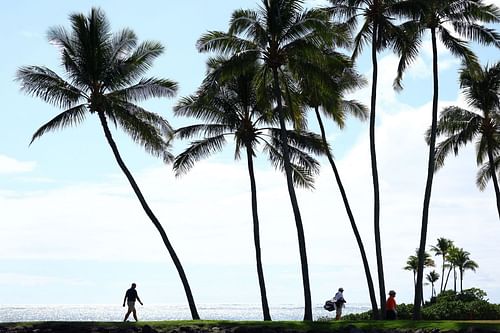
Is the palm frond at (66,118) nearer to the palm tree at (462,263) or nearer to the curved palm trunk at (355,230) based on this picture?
the curved palm trunk at (355,230)

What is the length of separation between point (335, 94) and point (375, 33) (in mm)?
3331

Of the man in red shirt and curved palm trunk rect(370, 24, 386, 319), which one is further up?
curved palm trunk rect(370, 24, 386, 319)

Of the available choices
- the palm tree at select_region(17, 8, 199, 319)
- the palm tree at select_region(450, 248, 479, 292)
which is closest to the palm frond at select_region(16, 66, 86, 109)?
Answer: the palm tree at select_region(17, 8, 199, 319)

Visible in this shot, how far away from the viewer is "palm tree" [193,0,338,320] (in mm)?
32469

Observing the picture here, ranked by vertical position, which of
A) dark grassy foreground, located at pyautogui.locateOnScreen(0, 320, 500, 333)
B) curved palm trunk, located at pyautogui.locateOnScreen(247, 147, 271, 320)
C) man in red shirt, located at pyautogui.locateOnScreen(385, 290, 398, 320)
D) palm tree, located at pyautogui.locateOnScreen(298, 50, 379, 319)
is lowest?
dark grassy foreground, located at pyautogui.locateOnScreen(0, 320, 500, 333)

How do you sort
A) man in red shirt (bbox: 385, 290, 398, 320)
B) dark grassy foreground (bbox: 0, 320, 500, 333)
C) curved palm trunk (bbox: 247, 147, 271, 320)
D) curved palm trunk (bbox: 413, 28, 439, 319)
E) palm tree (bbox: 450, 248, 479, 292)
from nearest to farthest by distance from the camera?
dark grassy foreground (bbox: 0, 320, 500, 333) → man in red shirt (bbox: 385, 290, 398, 320) → curved palm trunk (bbox: 413, 28, 439, 319) → curved palm trunk (bbox: 247, 147, 271, 320) → palm tree (bbox: 450, 248, 479, 292)

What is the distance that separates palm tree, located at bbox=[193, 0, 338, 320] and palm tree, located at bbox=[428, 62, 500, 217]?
12164mm

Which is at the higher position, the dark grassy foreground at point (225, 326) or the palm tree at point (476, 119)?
the palm tree at point (476, 119)

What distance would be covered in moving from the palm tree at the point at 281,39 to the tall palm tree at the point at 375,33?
261cm

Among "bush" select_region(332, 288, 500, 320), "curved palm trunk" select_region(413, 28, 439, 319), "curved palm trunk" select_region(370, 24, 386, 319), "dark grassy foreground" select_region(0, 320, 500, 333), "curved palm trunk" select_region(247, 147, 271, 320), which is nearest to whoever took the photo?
"dark grassy foreground" select_region(0, 320, 500, 333)

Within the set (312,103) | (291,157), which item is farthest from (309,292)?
(312,103)

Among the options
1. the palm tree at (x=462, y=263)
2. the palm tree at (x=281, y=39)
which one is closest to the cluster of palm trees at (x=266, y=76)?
the palm tree at (x=281, y=39)

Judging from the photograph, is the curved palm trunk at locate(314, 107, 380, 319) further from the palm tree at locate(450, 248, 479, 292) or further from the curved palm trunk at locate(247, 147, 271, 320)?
the palm tree at locate(450, 248, 479, 292)

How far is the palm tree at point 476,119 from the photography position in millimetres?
42250
